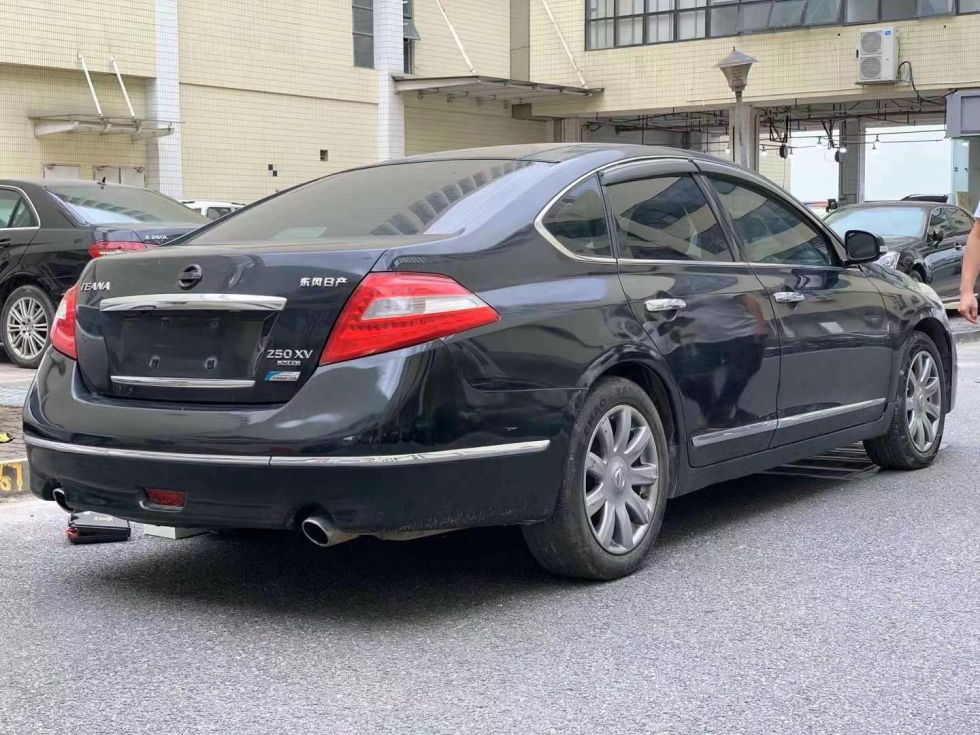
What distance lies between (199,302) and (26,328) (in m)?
7.86

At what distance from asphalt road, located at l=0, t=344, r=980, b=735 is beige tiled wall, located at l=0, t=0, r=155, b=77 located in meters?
20.2

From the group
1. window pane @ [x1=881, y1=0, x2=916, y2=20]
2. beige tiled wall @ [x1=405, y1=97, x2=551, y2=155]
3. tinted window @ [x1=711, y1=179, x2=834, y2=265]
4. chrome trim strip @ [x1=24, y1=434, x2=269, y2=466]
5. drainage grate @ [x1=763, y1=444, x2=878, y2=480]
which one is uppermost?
window pane @ [x1=881, y1=0, x2=916, y2=20]

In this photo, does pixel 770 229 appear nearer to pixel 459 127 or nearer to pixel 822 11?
pixel 822 11

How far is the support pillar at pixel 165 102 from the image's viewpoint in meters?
26.4

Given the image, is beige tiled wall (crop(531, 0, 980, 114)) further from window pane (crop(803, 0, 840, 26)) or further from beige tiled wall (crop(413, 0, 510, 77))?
beige tiled wall (crop(413, 0, 510, 77))

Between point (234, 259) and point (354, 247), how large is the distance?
0.39m

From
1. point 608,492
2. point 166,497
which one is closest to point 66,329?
point 166,497

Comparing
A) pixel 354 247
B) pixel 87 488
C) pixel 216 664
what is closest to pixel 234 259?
pixel 354 247

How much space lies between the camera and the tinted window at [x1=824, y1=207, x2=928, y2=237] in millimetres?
16359

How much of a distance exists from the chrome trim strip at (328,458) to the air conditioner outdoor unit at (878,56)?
27211 mm

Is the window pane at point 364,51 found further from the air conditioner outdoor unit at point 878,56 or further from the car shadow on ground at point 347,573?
the car shadow on ground at point 347,573

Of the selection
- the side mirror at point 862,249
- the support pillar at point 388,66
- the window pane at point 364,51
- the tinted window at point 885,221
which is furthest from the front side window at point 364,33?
the side mirror at point 862,249

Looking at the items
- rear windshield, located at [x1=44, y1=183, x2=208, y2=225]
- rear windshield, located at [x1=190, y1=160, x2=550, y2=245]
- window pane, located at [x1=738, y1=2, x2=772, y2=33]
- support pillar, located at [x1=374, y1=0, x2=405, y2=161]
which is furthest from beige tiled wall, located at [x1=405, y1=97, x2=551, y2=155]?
rear windshield, located at [x1=190, y1=160, x2=550, y2=245]

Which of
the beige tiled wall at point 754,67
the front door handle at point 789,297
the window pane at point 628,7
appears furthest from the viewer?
the window pane at point 628,7
